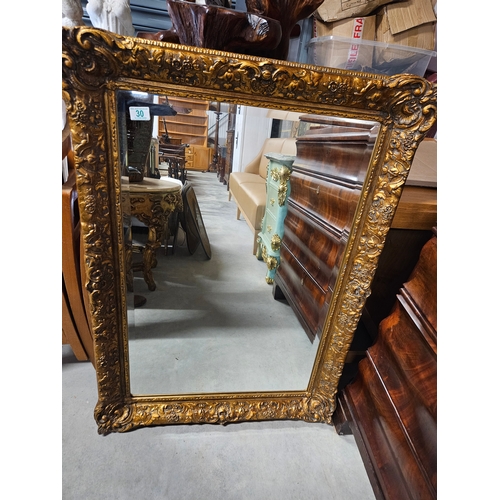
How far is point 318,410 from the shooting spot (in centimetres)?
100

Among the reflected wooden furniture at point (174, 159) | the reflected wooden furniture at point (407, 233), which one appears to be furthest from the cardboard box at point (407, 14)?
the reflected wooden furniture at point (174, 159)

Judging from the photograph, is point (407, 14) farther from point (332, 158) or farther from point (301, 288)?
point (301, 288)

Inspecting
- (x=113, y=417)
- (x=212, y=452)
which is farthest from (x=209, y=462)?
(x=113, y=417)

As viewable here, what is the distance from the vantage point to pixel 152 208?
0.83 metres

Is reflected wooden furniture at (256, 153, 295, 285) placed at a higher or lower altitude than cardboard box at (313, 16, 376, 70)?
lower

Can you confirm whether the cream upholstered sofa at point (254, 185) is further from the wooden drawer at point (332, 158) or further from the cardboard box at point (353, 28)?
the cardboard box at point (353, 28)

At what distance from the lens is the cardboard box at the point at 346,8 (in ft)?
2.78

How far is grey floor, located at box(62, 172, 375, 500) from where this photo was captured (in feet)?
2.68

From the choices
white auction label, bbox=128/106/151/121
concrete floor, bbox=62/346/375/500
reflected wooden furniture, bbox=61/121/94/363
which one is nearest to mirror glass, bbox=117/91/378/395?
white auction label, bbox=128/106/151/121

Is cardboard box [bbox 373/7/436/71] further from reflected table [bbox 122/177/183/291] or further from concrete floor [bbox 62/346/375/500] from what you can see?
concrete floor [bbox 62/346/375/500]

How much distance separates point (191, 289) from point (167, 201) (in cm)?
29

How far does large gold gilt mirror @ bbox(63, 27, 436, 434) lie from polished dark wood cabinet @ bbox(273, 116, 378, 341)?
10 millimetres
